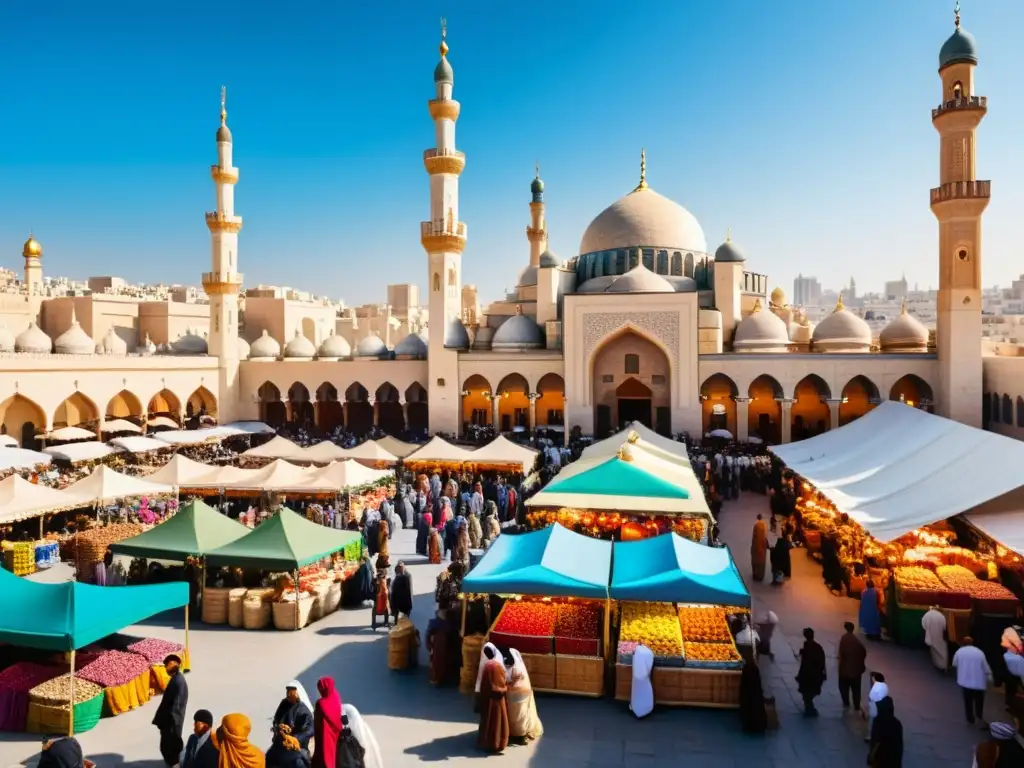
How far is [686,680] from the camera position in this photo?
6652mm

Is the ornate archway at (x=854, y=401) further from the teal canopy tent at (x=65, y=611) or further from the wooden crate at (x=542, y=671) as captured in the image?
the teal canopy tent at (x=65, y=611)

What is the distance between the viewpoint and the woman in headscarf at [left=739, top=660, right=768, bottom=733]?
20.1 feet

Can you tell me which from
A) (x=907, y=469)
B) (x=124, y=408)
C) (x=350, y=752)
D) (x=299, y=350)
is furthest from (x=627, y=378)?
(x=350, y=752)

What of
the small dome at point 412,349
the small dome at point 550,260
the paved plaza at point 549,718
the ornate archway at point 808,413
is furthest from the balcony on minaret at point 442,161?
the paved plaza at point 549,718

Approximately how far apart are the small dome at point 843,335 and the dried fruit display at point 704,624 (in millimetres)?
19361

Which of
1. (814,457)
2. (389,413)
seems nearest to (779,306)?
(389,413)

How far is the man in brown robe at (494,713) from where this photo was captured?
5.87 metres

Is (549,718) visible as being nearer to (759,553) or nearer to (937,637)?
(937,637)

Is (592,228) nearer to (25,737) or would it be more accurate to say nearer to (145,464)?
(145,464)

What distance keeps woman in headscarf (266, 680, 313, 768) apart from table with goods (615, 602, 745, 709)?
115 inches

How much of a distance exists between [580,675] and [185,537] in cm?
542

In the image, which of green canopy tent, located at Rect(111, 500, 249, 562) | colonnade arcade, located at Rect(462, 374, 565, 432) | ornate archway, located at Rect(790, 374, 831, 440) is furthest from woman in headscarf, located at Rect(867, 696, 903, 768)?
ornate archway, located at Rect(790, 374, 831, 440)

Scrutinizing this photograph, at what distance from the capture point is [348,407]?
31.0 meters

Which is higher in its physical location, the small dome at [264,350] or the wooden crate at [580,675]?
the small dome at [264,350]
